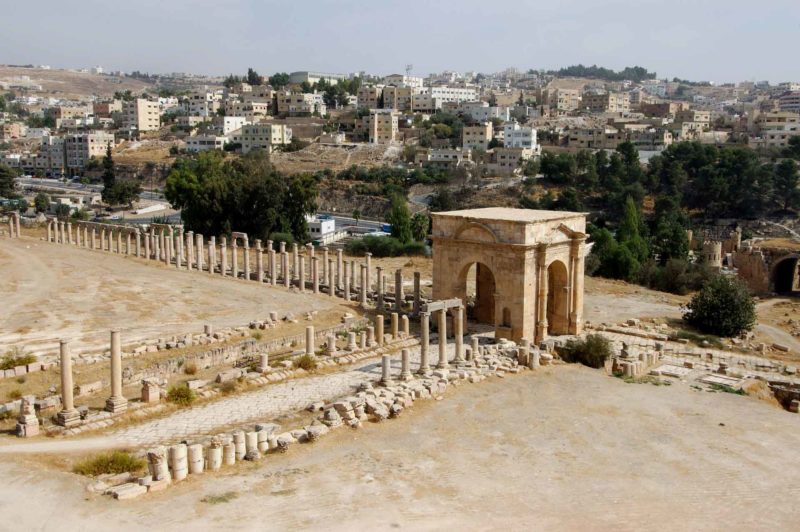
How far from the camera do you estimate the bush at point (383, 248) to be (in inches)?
1601

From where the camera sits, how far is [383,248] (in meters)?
Answer: 40.7

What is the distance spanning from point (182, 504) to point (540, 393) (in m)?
9.61

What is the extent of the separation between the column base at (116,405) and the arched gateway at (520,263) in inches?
438

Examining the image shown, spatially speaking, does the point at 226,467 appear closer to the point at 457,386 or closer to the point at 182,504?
the point at 182,504

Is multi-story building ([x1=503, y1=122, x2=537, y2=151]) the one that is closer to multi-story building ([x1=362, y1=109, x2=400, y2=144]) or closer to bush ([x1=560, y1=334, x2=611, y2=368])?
multi-story building ([x1=362, y1=109, x2=400, y2=144])

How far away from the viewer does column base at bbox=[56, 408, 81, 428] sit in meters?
14.9

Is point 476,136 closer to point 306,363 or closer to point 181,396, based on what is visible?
point 306,363

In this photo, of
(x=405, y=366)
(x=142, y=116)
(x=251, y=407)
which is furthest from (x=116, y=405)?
(x=142, y=116)

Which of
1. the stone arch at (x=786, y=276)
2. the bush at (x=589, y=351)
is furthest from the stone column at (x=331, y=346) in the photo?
the stone arch at (x=786, y=276)

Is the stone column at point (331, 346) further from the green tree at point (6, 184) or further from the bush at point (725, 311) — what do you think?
the green tree at point (6, 184)

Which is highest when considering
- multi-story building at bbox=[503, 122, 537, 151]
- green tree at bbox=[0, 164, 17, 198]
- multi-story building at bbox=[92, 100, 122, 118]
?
multi-story building at bbox=[92, 100, 122, 118]

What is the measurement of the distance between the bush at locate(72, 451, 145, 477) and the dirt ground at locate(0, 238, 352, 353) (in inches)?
316

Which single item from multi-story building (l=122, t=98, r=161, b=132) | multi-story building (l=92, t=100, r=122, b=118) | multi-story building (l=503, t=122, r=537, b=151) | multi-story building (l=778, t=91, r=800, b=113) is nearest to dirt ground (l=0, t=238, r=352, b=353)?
multi-story building (l=503, t=122, r=537, b=151)

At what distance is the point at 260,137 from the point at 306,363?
8330 cm
